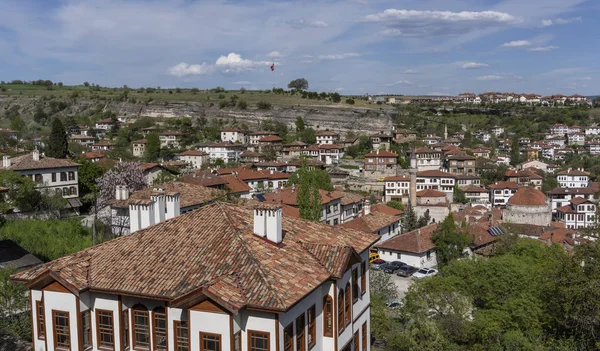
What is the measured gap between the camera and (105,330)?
1030cm

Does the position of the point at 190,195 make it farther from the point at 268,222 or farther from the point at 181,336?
the point at 181,336

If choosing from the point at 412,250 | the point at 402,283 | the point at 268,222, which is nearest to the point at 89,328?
the point at 268,222

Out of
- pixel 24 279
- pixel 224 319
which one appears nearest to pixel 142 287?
pixel 224 319

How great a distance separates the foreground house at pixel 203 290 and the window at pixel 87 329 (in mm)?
19

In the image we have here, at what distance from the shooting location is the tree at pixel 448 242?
35.7 meters

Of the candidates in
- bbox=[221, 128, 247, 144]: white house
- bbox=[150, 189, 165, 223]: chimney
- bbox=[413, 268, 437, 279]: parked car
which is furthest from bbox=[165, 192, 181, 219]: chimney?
bbox=[221, 128, 247, 144]: white house

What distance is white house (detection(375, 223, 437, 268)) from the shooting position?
35812mm

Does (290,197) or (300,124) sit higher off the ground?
(300,124)

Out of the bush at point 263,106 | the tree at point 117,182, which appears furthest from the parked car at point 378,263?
the bush at point 263,106

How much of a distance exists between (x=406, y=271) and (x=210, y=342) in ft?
87.2

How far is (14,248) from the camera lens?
21406mm

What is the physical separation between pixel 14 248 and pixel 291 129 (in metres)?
88.3

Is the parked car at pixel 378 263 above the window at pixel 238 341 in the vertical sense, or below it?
below

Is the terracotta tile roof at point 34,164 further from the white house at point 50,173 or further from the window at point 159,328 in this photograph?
the window at point 159,328
